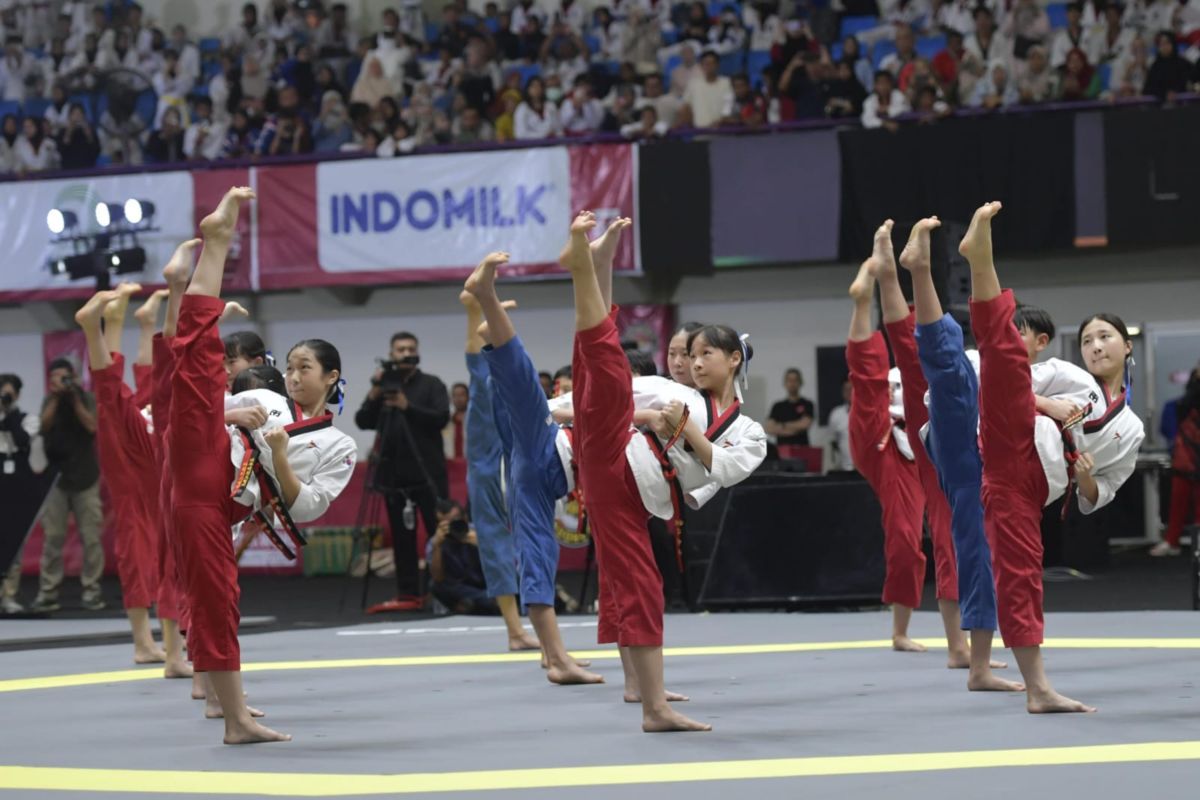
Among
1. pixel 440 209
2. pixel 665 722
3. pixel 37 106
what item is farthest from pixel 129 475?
pixel 37 106

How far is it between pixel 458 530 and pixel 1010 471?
5.46 metres

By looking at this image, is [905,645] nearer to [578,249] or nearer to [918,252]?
[918,252]

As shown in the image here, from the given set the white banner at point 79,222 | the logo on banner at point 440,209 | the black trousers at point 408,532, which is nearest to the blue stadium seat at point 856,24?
the logo on banner at point 440,209

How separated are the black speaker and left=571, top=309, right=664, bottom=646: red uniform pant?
4.67 metres

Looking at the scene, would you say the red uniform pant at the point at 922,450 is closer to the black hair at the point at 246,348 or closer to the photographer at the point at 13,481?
the black hair at the point at 246,348

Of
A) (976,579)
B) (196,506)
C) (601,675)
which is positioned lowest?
(601,675)

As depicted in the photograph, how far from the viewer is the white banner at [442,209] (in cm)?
1520

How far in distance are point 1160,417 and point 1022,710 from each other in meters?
10.2

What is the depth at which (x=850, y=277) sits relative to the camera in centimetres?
1581

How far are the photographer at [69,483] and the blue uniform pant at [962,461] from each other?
7395 millimetres

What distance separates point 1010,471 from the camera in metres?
5.30

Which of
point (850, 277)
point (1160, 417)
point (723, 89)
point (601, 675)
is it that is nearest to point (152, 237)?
point (723, 89)

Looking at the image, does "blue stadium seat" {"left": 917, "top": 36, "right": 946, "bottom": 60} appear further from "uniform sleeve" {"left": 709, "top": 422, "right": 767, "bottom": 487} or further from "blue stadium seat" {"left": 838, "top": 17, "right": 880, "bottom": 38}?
"uniform sleeve" {"left": 709, "top": 422, "right": 767, "bottom": 487}

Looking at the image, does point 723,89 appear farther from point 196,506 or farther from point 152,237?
point 196,506
